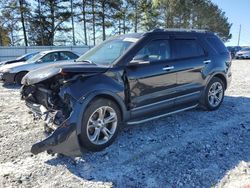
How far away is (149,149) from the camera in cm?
436

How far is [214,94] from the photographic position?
6.41 m

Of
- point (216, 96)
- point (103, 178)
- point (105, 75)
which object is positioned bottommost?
point (103, 178)

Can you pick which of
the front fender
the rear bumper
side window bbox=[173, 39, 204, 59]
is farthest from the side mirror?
the rear bumper

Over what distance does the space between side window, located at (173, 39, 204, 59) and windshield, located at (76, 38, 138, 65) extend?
3.25 ft

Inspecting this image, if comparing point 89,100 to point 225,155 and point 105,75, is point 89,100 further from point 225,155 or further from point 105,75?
point 225,155

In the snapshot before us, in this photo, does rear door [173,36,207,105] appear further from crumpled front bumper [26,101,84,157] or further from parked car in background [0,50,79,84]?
parked car in background [0,50,79,84]

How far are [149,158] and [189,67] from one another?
238 cm

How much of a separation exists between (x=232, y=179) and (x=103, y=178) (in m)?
1.66

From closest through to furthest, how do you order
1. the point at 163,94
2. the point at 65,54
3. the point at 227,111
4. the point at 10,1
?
the point at 163,94 < the point at 227,111 < the point at 65,54 < the point at 10,1

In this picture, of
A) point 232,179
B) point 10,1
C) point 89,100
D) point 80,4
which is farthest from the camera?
point 80,4

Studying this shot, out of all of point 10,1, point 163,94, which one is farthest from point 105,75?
point 10,1

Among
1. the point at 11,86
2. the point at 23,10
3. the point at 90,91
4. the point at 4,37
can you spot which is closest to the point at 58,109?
the point at 90,91

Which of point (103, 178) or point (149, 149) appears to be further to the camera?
point (149, 149)

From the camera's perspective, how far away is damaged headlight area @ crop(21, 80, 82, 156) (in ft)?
12.3
